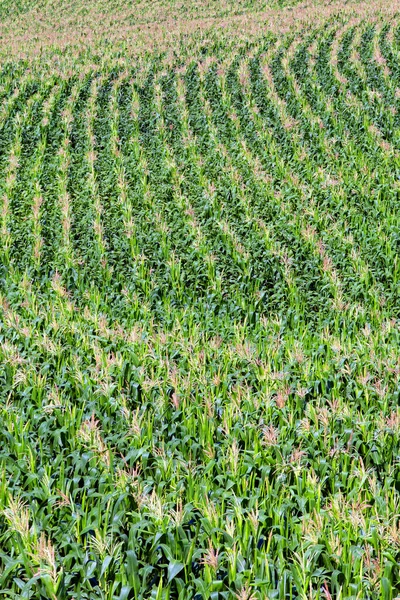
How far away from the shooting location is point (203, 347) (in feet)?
22.3

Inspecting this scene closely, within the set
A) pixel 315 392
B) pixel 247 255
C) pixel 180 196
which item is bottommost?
pixel 315 392

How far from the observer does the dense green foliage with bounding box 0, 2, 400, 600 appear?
387 cm

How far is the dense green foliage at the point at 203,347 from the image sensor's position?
387 centimetres

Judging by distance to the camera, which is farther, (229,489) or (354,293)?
(354,293)

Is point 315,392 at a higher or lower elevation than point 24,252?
lower

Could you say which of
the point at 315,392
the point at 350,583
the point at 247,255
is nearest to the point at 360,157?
the point at 247,255

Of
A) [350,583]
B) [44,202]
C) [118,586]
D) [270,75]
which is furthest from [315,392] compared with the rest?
[270,75]

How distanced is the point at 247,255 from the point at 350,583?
20.2 ft

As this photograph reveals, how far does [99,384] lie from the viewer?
19.8 feet

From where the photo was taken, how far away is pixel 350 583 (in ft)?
11.9

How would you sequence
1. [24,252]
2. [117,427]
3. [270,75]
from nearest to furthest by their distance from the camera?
[117,427]
[24,252]
[270,75]

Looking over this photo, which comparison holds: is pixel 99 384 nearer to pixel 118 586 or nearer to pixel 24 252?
pixel 118 586

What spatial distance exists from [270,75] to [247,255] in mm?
11546

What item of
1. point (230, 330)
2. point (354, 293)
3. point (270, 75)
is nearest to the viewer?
point (230, 330)
